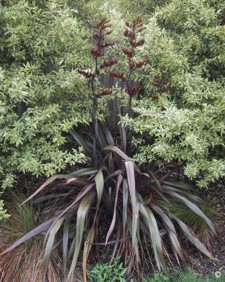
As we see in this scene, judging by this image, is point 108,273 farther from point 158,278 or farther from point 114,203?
point 114,203

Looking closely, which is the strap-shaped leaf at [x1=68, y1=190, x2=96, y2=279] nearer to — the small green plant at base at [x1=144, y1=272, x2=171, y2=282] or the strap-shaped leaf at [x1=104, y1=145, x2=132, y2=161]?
the strap-shaped leaf at [x1=104, y1=145, x2=132, y2=161]

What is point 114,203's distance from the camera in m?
3.26

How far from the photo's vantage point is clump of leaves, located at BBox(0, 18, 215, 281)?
9.52ft

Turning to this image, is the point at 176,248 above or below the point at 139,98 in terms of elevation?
below

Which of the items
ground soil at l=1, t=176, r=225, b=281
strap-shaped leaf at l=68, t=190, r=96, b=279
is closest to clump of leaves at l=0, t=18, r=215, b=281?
strap-shaped leaf at l=68, t=190, r=96, b=279

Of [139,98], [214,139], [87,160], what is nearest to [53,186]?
[87,160]

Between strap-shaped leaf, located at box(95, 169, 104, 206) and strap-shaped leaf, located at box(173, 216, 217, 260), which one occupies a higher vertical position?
strap-shaped leaf, located at box(95, 169, 104, 206)

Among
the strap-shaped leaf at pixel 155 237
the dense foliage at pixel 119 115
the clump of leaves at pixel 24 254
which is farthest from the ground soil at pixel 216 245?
the clump of leaves at pixel 24 254

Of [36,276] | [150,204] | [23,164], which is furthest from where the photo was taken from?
[150,204]

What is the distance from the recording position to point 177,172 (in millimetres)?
3717

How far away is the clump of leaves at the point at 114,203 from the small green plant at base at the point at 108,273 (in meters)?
0.07

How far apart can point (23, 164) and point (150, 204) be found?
112 cm

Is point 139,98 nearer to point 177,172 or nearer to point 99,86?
point 99,86

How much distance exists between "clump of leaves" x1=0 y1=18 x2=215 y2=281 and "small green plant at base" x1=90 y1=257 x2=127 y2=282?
7 centimetres
